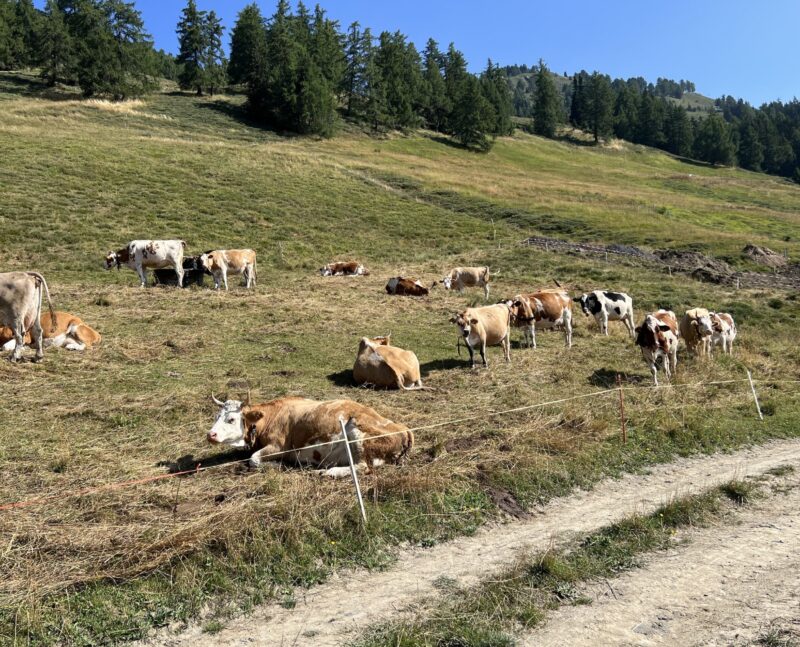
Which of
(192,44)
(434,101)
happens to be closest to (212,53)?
(192,44)

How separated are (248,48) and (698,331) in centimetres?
8589

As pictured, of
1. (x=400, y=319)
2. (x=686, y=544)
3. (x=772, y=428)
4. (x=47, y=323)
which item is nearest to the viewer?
(x=686, y=544)

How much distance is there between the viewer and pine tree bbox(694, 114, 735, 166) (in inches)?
4648

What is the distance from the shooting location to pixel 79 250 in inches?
1065

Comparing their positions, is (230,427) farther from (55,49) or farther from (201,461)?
(55,49)

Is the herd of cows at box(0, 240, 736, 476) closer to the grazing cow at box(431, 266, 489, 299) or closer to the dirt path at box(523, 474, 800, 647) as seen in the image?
the grazing cow at box(431, 266, 489, 299)

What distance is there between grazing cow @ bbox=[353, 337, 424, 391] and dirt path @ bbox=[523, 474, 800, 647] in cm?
623

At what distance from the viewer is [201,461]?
341 inches

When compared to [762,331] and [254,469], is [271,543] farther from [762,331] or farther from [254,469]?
[762,331]

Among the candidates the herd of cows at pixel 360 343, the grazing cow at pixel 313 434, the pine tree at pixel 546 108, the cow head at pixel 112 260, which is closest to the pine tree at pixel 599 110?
the pine tree at pixel 546 108

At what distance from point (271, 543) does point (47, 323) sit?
10252 mm

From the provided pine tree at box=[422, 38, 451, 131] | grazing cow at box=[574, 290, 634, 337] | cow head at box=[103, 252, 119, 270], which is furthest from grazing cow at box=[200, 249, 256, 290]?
pine tree at box=[422, 38, 451, 131]

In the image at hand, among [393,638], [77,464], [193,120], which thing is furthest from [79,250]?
[193,120]

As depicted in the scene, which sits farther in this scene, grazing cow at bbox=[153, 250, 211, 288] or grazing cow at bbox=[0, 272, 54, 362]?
grazing cow at bbox=[153, 250, 211, 288]
